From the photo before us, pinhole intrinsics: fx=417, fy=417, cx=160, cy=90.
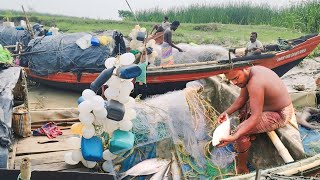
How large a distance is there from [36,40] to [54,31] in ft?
5.44

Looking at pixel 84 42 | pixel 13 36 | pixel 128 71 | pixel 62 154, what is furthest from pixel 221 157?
pixel 13 36

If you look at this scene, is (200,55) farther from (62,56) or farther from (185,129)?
(185,129)

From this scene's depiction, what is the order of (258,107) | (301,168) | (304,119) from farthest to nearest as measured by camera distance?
(304,119) < (258,107) < (301,168)

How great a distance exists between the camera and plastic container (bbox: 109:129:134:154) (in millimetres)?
4293

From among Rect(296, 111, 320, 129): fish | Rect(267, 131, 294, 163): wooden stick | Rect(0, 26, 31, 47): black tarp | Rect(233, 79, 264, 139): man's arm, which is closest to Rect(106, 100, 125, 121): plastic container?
Rect(233, 79, 264, 139): man's arm

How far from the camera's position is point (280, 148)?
14.1ft

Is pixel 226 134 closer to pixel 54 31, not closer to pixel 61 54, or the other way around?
pixel 61 54

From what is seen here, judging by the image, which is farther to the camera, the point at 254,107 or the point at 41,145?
the point at 41,145

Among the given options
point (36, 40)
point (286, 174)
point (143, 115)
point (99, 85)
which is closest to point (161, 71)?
point (36, 40)

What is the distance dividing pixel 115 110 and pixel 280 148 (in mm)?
1745

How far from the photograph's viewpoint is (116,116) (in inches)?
167

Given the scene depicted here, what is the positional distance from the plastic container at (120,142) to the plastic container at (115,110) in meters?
0.21

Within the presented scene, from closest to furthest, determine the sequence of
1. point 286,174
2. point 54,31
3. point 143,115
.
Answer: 1. point 286,174
2. point 143,115
3. point 54,31

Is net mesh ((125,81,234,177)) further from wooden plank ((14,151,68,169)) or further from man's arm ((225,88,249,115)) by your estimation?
wooden plank ((14,151,68,169))
